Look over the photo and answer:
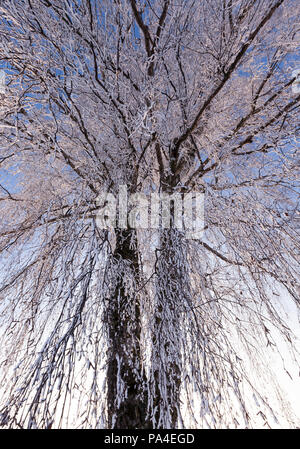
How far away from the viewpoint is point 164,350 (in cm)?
171

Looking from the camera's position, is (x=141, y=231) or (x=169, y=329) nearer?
(x=169, y=329)

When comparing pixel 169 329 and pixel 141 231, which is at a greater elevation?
pixel 141 231

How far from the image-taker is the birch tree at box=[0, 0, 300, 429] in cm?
157

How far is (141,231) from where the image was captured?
8.98 feet

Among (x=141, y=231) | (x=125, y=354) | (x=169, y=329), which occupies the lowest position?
(x=125, y=354)

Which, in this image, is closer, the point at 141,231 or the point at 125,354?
the point at 125,354

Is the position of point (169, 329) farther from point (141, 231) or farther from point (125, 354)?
point (141, 231)

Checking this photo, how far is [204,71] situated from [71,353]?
2667mm

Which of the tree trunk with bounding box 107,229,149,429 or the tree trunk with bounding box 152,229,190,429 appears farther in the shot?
the tree trunk with bounding box 107,229,149,429

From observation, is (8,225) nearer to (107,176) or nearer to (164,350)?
(107,176)

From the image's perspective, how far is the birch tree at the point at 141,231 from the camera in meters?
1.57

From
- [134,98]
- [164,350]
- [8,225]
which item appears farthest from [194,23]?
[164,350]

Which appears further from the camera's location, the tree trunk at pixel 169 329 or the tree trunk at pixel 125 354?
the tree trunk at pixel 125 354

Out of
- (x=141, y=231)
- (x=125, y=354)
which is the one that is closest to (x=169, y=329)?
(x=125, y=354)
